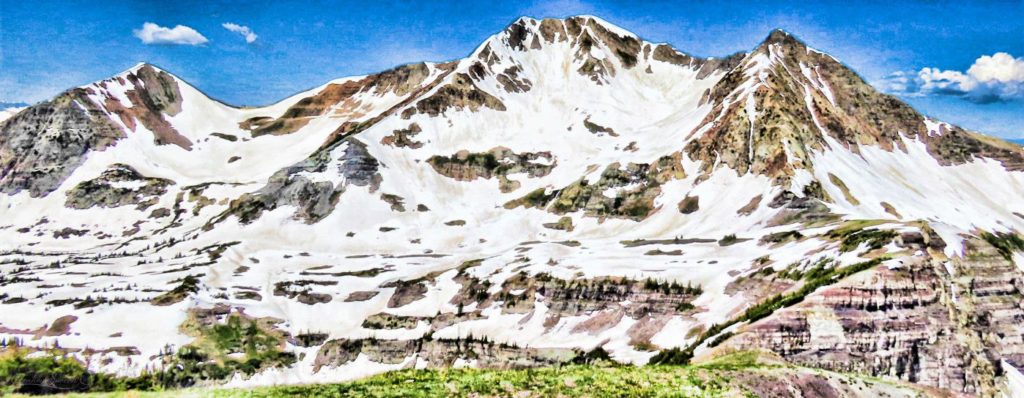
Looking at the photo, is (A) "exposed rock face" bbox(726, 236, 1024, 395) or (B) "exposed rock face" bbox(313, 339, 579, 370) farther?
(B) "exposed rock face" bbox(313, 339, 579, 370)

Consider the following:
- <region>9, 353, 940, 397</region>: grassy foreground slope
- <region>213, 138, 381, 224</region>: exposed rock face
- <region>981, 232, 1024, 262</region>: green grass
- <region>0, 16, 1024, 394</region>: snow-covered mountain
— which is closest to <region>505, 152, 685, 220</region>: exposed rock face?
<region>0, 16, 1024, 394</region>: snow-covered mountain

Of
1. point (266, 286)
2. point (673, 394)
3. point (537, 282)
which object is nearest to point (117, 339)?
point (266, 286)

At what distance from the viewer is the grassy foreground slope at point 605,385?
3158 centimetres

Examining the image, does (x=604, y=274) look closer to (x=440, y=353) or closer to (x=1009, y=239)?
(x=440, y=353)

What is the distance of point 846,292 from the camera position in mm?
70375

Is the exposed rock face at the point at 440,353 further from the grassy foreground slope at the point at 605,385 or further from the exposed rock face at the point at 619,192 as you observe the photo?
the exposed rock face at the point at 619,192

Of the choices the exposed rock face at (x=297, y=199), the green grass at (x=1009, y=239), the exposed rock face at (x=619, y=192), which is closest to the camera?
the green grass at (x=1009, y=239)

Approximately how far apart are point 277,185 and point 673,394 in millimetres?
179817

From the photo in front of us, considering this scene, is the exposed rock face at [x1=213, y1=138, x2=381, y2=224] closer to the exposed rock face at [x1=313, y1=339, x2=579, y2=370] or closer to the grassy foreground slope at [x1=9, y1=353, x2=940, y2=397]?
the exposed rock face at [x1=313, y1=339, x2=579, y2=370]

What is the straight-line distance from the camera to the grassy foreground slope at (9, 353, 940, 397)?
31.6m

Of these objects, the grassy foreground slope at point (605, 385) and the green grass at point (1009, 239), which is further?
the green grass at point (1009, 239)

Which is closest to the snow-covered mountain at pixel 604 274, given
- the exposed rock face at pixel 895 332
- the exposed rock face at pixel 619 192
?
the exposed rock face at pixel 895 332

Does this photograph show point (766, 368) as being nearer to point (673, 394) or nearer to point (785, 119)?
point (673, 394)

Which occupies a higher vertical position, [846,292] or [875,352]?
[846,292]
